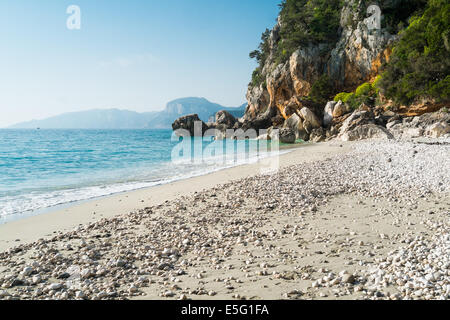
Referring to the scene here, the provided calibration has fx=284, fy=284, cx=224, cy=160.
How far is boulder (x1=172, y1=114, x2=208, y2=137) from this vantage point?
74562 mm

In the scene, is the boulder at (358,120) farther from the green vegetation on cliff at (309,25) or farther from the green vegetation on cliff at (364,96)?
the green vegetation on cliff at (309,25)

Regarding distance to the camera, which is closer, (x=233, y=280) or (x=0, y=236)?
(x=233, y=280)

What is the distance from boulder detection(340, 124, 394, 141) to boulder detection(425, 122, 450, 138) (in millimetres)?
2962

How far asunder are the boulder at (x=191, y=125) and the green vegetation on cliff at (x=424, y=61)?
4800 cm

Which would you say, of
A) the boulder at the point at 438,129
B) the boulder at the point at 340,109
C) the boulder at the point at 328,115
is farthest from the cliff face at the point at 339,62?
the boulder at the point at 438,129

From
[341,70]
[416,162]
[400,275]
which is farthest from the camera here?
[341,70]

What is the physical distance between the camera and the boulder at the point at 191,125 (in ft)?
245

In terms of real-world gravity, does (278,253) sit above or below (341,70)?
below

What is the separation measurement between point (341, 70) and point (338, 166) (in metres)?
38.7

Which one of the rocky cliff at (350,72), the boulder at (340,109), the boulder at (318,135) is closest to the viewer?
the rocky cliff at (350,72)

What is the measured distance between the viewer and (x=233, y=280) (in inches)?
166

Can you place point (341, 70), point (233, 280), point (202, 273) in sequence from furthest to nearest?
1. point (341, 70)
2. point (202, 273)
3. point (233, 280)
